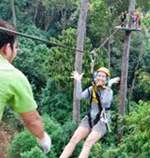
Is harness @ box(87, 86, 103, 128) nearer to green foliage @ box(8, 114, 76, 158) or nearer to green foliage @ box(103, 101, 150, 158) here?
green foliage @ box(103, 101, 150, 158)

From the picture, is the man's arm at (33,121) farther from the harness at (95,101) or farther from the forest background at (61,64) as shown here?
the forest background at (61,64)

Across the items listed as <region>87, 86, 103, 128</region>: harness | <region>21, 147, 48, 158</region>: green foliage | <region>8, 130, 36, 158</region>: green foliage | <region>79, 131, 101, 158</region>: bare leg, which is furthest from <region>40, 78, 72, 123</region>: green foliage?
<region>87, 86, 103, 128</region>: harness

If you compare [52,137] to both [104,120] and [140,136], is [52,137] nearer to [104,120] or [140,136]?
[140,136]

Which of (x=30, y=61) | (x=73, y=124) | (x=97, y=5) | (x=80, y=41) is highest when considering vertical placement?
(x=97, y=5)

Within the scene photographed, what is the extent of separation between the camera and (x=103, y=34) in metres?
14.9

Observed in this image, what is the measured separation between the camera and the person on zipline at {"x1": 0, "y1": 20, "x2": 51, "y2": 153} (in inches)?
54.6

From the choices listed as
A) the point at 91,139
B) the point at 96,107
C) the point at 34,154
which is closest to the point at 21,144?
the point at 34,154

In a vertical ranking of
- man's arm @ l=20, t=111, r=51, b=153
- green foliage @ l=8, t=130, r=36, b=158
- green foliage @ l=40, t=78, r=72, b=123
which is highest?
man's arm @ l=20, t=111, r=51, b=153

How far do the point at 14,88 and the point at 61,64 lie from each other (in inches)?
439

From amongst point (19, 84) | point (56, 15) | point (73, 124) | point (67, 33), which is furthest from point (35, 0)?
point (19, 84)

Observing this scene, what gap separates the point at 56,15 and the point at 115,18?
5.69 m

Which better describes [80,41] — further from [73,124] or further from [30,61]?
[30,61]

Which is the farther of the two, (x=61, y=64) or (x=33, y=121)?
(x=61, y=64)

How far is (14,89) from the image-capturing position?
1401 mm
